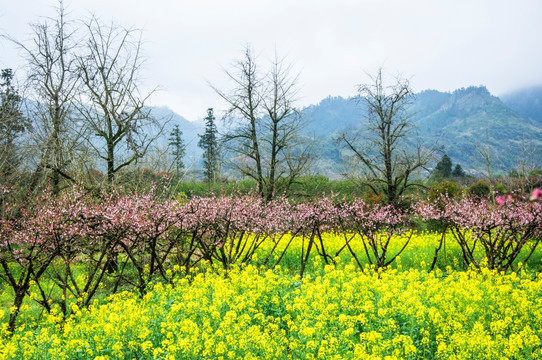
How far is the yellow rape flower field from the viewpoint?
460cm

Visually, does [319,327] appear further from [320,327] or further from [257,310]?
[257,310]

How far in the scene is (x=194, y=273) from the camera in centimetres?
1202

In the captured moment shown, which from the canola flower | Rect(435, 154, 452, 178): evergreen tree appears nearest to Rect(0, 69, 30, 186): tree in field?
the canola flower

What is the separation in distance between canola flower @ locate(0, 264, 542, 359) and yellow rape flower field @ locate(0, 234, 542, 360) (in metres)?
0.02

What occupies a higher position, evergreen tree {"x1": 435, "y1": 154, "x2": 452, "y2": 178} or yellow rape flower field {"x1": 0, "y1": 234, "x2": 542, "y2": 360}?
evergreen tree {"x1": 435, "y1": 154, "x2": 452, "y2": 178}

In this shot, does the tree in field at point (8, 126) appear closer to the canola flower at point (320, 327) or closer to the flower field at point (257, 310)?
the flower field at point (257, 310)

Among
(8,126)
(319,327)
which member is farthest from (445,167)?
(319,327)

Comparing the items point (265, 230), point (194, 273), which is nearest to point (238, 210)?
point (265, 230)

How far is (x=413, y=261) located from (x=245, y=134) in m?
12.6

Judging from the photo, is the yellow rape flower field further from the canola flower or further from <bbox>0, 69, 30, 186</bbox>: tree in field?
<bbox>0, 69, 30, 186</bbox>: tree in field

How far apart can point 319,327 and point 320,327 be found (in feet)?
0.05

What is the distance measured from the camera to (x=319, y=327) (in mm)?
4867

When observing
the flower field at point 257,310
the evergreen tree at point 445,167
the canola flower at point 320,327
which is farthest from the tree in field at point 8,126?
the evergreen tree at point 445,167

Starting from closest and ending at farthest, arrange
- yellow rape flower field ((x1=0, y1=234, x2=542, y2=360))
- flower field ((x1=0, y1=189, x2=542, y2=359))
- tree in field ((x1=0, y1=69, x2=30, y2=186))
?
yellow rape flower field ((x1=0, y1=234, x2=542, y2=360))
flower field ((x1=0, y1=189, x2=542, y2=359))
tree in field ((x1=0, y1=69, x2=30, y2=186))
